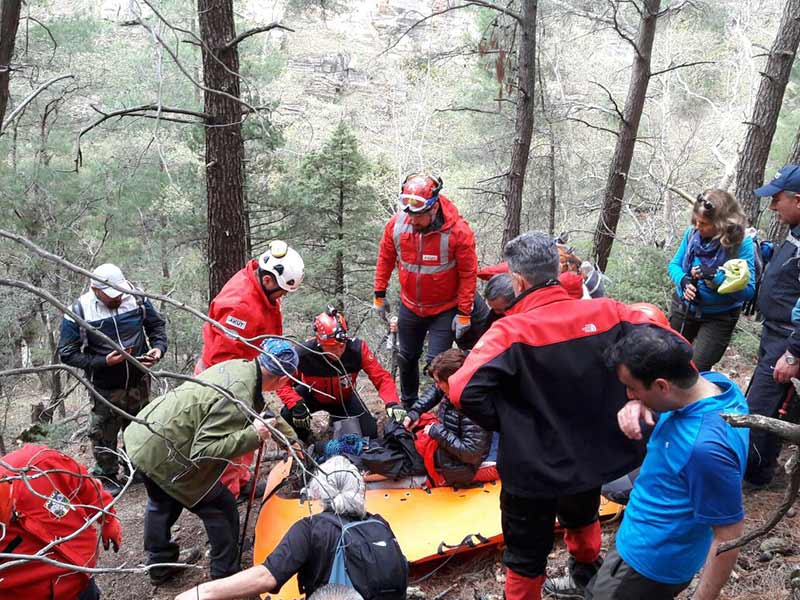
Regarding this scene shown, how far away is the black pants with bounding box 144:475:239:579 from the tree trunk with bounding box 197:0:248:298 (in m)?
2.74

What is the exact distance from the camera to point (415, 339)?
5.58 metres

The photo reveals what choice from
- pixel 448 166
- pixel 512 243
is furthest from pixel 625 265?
pixel 448 166

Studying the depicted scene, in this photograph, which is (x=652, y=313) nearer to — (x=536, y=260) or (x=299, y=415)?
(x=536, y=260)

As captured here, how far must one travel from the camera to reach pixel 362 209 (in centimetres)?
1200

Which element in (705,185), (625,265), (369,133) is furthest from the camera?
(369,133)

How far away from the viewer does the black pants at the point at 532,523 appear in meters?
2.91

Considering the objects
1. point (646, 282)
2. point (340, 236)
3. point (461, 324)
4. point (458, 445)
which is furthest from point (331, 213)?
point (458, 445)

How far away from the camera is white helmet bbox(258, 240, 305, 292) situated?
4531mm

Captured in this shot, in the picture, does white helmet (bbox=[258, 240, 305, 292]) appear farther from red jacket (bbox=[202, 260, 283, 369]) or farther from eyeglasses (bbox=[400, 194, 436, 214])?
eyeglasses (bbox=[400, 194, 436, 214])

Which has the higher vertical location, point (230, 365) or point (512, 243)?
point (512, 243)

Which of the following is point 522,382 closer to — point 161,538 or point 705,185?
point 161,538

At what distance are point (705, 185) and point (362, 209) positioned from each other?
39.2 ft

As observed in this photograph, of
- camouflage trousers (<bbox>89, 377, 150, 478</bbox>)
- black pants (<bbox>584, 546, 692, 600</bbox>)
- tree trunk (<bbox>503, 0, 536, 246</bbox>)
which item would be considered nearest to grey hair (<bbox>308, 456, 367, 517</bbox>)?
black pants (<bbox>584, 546, 692, 600</bbox>)

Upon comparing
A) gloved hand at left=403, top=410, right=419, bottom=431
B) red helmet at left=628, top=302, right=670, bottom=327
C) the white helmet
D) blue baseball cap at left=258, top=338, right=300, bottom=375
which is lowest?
gloved hand at left=403, top=410, right=419, bottom=431
